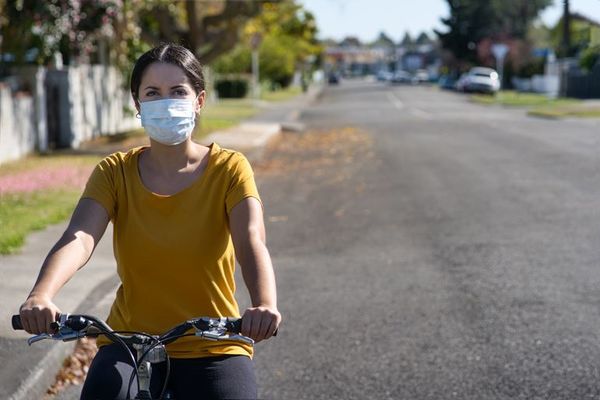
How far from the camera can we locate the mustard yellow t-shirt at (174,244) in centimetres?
322

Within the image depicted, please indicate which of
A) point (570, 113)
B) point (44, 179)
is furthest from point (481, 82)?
point (44, 179)

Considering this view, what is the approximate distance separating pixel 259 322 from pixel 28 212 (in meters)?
8.99

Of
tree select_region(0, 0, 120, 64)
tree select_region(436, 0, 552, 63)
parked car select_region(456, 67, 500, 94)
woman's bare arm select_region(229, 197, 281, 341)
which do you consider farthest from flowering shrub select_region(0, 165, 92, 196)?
tree select_region(436, 0, 552, 63)

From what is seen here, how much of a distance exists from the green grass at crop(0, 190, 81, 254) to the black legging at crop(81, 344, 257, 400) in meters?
6.08

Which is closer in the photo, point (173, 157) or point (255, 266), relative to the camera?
point (255, 266)

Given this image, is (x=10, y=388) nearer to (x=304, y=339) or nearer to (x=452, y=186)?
(x=304, y=339)

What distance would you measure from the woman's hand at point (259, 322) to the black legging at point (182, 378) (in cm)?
29

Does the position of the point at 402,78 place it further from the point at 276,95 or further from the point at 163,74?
the point at 163,74

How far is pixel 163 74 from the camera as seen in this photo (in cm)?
325

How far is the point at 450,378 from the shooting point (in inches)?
222

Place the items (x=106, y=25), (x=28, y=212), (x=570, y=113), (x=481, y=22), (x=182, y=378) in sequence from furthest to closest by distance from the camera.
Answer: (x=481, y=22) → (x=570, y=113) → (x=106, y=25) → (x=28, y=212) → (x=182, y=378)

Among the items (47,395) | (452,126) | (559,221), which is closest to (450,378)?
(47,395)

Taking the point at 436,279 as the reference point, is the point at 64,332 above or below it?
above

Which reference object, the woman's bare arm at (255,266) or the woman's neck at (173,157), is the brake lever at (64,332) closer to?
the woman's bare arm at (255,266)
